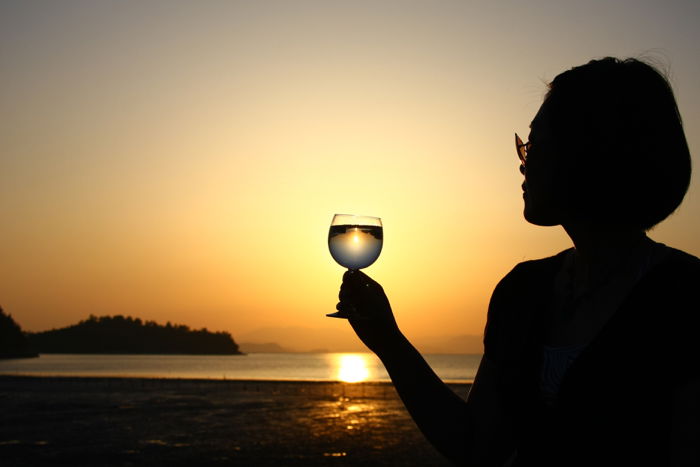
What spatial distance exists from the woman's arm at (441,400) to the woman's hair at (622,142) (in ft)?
2.26

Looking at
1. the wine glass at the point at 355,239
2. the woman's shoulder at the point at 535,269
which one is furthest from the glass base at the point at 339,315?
the woman's shoulder at the point at 535,269

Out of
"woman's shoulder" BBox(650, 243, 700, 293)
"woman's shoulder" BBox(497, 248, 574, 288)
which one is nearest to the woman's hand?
"woman's shoulder" BBox(497, 248, 574, 288)

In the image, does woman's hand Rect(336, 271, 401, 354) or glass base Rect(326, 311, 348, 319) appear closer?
woman's hand Rect(336, 271, 401, 354)

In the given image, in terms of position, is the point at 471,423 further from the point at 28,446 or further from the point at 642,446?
the point at 28,446

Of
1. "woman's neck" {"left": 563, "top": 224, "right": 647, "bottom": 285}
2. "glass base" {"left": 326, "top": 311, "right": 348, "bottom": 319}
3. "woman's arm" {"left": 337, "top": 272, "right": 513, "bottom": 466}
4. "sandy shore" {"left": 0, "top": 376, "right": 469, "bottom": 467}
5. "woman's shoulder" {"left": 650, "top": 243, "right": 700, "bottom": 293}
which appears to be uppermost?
"woman's neck" {"left": 563, "top": 224, "right": 647, "bottom": 285}

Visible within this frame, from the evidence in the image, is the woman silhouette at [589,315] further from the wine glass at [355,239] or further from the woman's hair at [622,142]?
the wine glass at [355,239]

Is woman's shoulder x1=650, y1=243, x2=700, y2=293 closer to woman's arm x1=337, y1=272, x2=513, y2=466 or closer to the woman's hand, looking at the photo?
woman's arm x1=337, y1=272, x2=513, y2=466

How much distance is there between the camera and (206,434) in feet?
88.8

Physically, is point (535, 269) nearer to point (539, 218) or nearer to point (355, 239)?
point (539, 218)

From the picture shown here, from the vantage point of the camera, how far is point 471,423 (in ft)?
8.21

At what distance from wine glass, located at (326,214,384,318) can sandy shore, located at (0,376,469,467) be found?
17945 mm

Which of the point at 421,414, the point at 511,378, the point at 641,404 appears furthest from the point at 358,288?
the point at 641,404

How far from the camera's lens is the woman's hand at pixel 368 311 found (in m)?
2.60

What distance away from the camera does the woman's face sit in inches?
88.4
